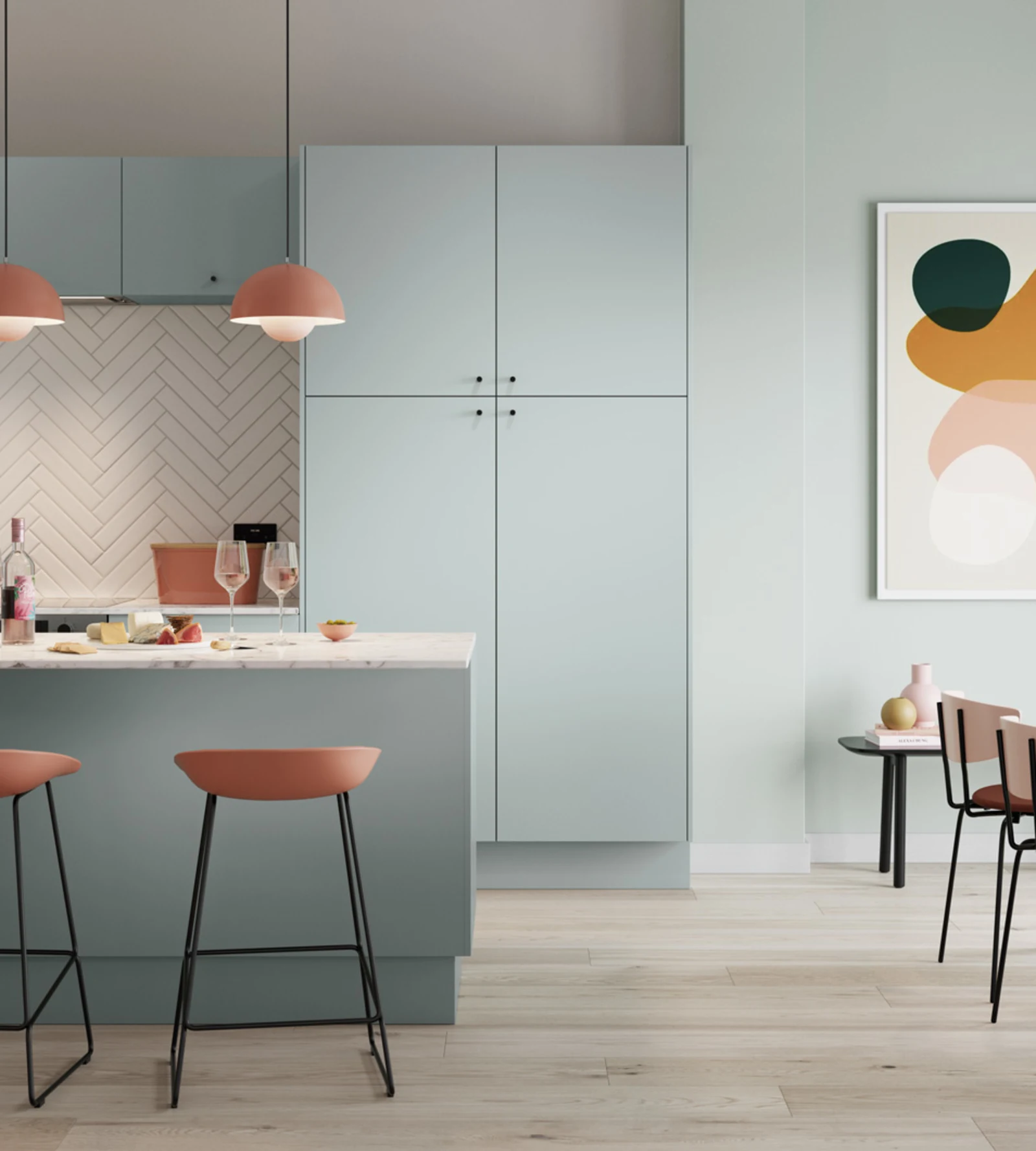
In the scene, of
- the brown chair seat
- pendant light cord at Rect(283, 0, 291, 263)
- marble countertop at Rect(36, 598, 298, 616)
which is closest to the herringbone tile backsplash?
marble countertop at Rect(36, 598, 298, 616)

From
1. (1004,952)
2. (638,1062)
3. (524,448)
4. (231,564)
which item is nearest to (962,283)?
(524,448)

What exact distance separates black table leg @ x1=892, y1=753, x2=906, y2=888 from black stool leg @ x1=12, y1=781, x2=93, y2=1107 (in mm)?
2631

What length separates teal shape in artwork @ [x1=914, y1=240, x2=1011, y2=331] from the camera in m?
4.16

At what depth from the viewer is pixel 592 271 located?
12.5 feet

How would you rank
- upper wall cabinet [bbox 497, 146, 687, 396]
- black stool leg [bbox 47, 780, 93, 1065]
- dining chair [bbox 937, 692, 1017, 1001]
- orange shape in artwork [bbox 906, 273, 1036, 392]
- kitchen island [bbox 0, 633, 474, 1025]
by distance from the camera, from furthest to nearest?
orange shape in artwork [bbox 906, 273, 1036, 392], upper wall cabinet [bbox 497, 146, 687, 396], dining chair [bbox 937, 692, 1017, 1001], kitchen island [bbox 0, 633, 474, 1025], black stool leg [bbox 47, 780, 93, 1065]

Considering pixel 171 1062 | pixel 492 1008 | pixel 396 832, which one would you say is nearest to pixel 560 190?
pixel 396 832

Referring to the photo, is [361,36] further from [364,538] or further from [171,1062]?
[171,1062]

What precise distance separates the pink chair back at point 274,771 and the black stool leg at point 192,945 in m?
0.08

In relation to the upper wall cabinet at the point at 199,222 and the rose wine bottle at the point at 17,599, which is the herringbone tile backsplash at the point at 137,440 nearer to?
the upper wall cabinet at the point at 199,222

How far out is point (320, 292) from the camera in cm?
276

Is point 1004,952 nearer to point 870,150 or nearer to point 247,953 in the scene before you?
point 247,953

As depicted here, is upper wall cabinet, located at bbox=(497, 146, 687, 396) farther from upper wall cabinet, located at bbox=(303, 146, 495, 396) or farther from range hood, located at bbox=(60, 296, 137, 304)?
range hood, located at bbox=(60, 296, 137, 304)

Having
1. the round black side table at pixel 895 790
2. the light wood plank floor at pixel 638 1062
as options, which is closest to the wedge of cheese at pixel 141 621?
the light wood plank floor at pixel 638 1062

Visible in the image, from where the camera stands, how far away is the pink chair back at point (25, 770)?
7.53ft
